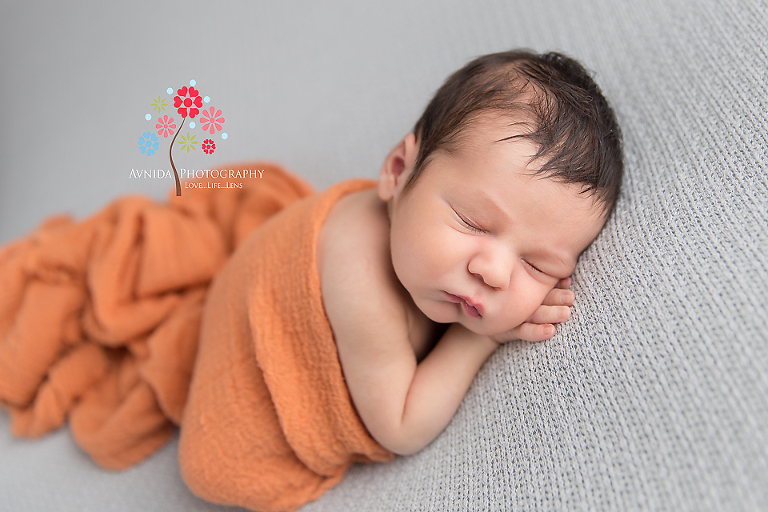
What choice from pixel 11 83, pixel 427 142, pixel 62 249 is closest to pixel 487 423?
pixel 427 142

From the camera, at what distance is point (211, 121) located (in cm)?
148

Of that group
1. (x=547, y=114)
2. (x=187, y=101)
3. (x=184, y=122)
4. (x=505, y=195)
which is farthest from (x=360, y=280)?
(x=187, y=101)

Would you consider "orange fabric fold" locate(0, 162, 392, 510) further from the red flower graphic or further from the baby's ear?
the red flower graphic

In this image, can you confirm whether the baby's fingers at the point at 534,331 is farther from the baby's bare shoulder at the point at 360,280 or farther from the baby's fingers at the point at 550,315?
the baby's bare shoulder at the point at 360,280

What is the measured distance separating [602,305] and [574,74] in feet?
1.24

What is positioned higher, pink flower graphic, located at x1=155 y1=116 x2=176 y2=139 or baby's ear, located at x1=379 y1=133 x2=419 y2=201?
baby's ear, located at x1=379 y1=133 x2=419 y2=201

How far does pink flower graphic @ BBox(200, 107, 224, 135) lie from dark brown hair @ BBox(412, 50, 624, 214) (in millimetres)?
828

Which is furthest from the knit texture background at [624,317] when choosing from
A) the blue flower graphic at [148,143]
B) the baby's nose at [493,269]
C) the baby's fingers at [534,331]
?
the blue flower graphic at [148,143]

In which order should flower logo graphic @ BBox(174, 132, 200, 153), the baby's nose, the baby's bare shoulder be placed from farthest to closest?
flower logo graphic @ BBox(174, 132, 200, 153) → the baby's bare shoulder → the baby's nose

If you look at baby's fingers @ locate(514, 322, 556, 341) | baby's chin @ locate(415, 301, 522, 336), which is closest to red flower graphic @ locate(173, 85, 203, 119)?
baby's chin @ locate(415, 301, 522, 336)

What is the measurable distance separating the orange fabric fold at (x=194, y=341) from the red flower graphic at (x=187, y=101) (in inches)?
9.5

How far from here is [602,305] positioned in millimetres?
720

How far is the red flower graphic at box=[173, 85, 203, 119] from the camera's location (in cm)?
143

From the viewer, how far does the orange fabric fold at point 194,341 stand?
89cm
